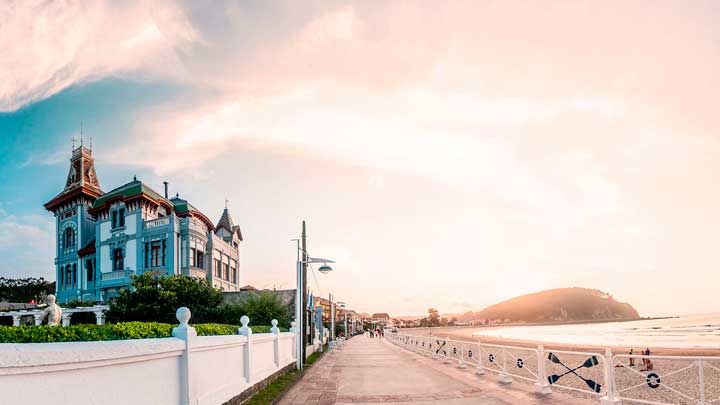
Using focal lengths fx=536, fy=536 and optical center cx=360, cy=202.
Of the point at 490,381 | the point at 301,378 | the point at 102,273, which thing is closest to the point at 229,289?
the point at 102,273

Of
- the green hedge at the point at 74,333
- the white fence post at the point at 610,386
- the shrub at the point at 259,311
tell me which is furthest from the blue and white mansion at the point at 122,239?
the white fence post at the point at 610,386

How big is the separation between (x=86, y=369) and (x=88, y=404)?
318 millimetres

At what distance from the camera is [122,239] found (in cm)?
3944

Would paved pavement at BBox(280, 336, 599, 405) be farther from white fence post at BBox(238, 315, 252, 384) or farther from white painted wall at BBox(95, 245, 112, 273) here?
white painted wall at BBox(95, 245, 112, 273)

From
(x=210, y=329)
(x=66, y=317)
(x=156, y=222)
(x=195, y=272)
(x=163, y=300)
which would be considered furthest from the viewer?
(x=156, y=222)

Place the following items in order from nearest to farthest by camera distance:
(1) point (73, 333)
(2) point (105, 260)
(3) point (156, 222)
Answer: (1) point (73, 333)
(3) point (156, 222)
(2) point (105, 260)

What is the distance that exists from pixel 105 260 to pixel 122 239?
2.57 metres

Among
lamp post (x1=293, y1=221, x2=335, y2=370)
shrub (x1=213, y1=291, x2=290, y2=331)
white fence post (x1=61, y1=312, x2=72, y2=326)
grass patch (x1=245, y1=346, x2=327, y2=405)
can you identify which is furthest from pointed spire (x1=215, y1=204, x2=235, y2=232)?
grass patch (x1=245, y1=346, x2=327, y2=405)

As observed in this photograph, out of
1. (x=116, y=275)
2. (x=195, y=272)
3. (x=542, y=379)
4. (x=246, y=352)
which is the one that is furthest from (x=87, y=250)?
(x=542, y=379)

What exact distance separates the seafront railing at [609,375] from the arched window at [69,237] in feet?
99.9

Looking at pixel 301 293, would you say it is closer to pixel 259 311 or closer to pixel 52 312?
pixel 259 311

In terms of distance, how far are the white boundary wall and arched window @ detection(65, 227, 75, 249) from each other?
4007 centimetres

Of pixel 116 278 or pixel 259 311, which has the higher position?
pixel 116 278

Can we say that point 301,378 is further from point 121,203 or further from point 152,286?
point 121,203
